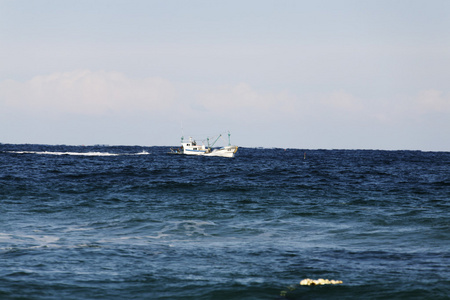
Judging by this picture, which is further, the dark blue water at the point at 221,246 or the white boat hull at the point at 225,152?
the white boat hull at the point at 225,152

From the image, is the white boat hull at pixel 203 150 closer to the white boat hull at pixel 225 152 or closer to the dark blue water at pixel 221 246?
the white boat hull at pixel 225 152

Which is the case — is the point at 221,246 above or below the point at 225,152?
below

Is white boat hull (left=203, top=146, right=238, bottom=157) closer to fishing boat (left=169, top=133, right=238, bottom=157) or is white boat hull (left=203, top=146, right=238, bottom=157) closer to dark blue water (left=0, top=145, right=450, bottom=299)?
fishing boat (left=169, top=133, right=238, bottom=157)

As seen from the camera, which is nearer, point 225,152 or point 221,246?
point 221,246

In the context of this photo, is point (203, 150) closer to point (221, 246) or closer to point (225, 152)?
point (225, 152)

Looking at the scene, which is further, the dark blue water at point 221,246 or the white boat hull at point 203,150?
the white boat hull at point 203,150

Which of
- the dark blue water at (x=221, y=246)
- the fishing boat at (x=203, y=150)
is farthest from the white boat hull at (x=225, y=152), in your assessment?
the dark blue water at (x=221, y=246)

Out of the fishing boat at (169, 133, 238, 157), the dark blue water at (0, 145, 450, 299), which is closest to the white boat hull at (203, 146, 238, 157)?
the fishing boat at (169, 133, 238, 157)

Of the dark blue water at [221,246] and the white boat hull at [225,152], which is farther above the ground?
the white boat hull at [225,152]

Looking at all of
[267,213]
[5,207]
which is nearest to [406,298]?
[267,213]

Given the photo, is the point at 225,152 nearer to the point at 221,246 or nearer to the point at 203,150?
the point at 203,150

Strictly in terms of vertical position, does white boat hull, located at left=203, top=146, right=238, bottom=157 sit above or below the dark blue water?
above

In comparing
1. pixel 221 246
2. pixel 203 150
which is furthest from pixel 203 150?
pixel 221 246

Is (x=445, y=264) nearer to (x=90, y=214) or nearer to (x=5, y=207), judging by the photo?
(x=90, y=214)
